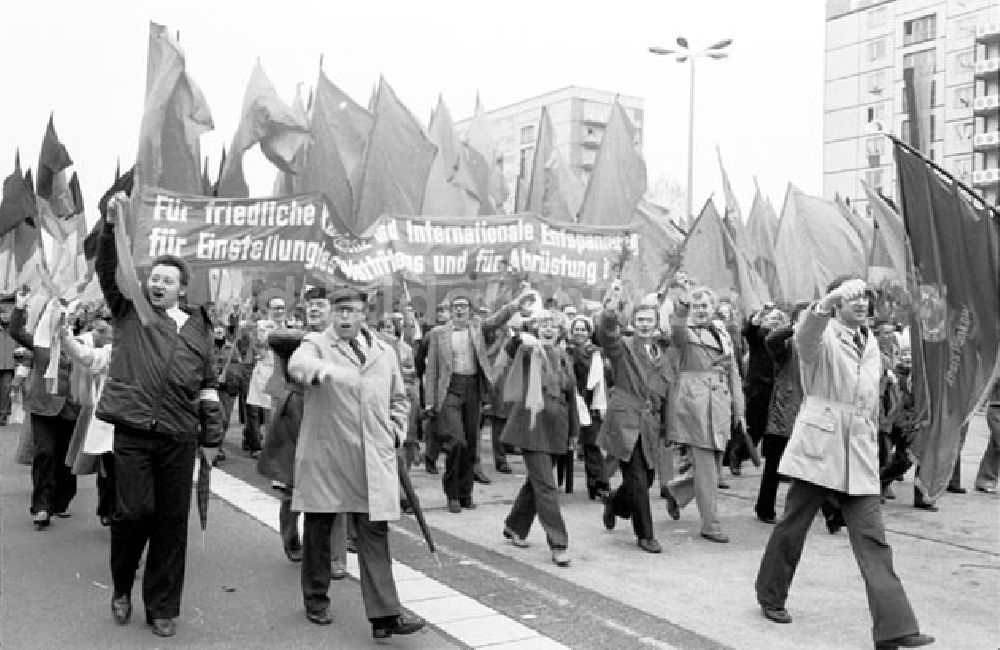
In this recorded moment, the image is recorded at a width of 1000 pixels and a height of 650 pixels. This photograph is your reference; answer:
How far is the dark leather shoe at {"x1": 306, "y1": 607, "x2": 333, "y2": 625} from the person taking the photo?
17.0ft

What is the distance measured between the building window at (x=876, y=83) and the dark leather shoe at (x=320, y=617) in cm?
6630

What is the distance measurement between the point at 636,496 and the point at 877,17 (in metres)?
65.9

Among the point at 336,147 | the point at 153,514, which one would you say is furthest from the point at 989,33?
the point at 153,514

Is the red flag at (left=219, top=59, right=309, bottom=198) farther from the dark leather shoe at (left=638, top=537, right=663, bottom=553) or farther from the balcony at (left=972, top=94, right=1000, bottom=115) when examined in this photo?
the balcony at (left=972, top=94, right=1000, bottom=115)

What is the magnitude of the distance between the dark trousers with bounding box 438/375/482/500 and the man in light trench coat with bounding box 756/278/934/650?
3695mm

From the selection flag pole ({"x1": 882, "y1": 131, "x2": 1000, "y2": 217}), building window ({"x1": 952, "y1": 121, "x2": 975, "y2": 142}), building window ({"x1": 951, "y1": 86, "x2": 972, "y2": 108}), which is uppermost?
building window ({"x1": 951, "y1": 86, "x2": 972, "y2": 108})

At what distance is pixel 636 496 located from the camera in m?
7.27

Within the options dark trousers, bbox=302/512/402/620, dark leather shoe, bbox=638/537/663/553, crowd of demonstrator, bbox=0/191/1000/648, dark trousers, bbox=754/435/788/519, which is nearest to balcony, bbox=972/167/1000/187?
crowd of demonstrator, bbox=0/191/1000/648

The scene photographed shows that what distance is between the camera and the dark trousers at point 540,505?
266 inches

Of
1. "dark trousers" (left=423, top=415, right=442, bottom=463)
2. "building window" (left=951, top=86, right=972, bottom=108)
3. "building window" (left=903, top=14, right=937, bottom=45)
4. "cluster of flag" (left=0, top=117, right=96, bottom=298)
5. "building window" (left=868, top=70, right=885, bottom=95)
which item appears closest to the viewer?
"dark trousers" (left=423, top=415, right=442, bottom=463)

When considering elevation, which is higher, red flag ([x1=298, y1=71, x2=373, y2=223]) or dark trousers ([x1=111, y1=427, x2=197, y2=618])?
red flag ([x1=298, y1=71, x2=373, y2=223])

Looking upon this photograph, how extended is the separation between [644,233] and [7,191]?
1020 centimetres

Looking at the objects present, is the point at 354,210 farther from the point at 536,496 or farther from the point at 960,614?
the point at 960,614

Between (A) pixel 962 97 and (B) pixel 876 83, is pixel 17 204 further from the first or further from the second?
(B) pixel 876 83
